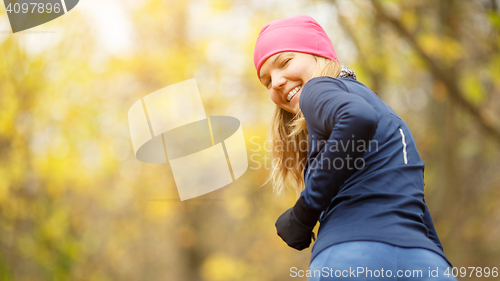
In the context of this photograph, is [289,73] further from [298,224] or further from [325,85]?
[298,224]

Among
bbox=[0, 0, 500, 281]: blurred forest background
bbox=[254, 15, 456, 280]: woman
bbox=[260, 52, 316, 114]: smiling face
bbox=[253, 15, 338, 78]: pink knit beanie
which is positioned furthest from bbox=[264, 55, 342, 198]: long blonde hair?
bbox=[0, 0, 500, 281]: blurred forest background

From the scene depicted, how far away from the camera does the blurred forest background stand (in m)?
5.86

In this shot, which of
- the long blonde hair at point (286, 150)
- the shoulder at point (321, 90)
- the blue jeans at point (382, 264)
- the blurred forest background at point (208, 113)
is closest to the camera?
the blue jeans at point (382, 264)

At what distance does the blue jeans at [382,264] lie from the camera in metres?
1.11

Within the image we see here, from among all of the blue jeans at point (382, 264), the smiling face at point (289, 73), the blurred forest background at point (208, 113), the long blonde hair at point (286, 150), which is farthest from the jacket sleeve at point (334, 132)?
the blurred forest background at point (208, 113)

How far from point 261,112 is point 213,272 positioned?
16.1ft

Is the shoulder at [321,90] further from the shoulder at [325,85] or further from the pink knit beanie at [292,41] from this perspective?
the pink knit beanie at [292,41]

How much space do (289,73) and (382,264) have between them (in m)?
0.83

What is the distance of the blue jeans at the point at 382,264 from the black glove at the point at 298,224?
17cm

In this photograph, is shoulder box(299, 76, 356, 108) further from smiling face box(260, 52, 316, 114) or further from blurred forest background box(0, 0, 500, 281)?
blurred forest background box(0, 0, 500, 281)

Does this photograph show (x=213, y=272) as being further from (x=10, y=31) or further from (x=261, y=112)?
(x=10, y=31)

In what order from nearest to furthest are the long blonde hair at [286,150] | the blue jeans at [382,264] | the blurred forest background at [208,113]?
the blue jeans at [382,264], the long blonde hair at [286,150], the blurred forest background at [208,113]

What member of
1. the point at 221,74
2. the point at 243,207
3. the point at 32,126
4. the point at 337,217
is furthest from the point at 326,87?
the point at 243,207

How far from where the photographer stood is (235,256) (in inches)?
486
